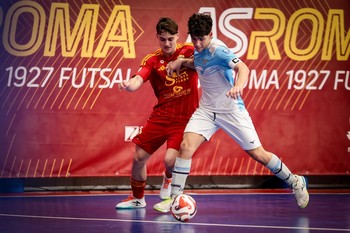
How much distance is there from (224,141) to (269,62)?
123cm

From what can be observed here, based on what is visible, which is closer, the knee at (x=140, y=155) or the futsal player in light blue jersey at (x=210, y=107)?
the futsal player in light blue jersey at (x=210, y=107)

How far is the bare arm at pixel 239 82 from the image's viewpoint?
745 centimetres

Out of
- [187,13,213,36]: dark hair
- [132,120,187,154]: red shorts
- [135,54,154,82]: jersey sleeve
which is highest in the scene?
[187,13,213,36]: dark hair

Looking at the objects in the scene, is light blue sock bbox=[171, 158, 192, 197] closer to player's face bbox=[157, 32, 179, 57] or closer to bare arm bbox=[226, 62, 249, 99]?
bare arm bbox=[226, 62, 249, 99]

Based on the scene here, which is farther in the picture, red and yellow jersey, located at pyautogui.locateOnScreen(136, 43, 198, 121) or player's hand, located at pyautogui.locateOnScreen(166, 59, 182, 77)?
red and yellow jersey, located at pyautogui.locateOnScreen(136, 43, 198, 121)

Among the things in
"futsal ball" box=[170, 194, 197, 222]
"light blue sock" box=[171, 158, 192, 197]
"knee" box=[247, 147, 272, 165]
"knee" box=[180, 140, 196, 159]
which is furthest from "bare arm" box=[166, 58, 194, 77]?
"futsal ball" box=[170, 194, 197, 222]

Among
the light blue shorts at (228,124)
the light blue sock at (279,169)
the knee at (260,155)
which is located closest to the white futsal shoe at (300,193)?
the light blue sock at (279,169)

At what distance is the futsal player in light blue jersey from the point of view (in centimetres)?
814

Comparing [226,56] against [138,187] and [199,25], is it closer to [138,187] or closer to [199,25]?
[199,25]

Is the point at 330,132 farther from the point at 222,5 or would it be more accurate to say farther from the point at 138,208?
the point at 138,208

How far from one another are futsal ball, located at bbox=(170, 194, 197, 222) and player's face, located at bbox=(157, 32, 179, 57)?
1.67m

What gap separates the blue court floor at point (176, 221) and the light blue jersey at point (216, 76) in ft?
3.59

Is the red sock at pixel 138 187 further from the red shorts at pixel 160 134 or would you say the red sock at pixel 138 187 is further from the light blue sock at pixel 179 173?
the light blue sock at pixel 179 173

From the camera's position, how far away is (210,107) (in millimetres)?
8477
